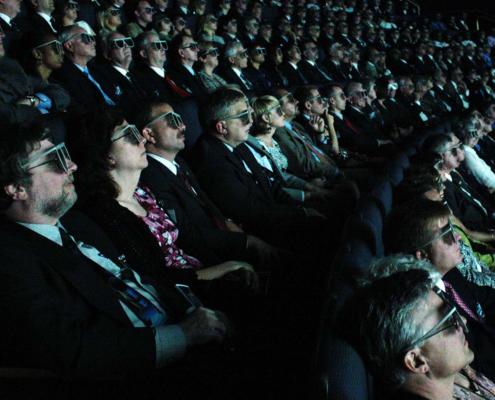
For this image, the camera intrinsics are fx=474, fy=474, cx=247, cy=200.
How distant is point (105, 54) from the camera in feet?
10.4

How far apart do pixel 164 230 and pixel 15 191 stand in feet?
1.84

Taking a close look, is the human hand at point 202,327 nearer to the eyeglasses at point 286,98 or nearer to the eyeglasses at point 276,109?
the eyeglasses at point 276,109

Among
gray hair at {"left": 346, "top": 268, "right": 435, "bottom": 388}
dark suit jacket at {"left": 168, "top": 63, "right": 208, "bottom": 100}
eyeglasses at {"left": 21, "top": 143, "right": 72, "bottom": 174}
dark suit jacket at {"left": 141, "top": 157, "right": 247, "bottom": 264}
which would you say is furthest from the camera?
dark suit jacket at {"left": 168, "top": 63, "right": 208, "bottom": 100}

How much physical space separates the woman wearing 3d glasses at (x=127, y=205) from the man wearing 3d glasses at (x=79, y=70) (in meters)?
1.22

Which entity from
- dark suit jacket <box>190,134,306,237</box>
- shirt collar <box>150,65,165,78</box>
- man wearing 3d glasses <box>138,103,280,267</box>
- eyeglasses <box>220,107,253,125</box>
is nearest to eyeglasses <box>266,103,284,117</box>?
eyeglasses <box>220,107,253,125</box>

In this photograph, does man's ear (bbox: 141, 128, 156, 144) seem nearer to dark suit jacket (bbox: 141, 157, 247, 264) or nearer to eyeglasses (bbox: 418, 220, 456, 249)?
dark suit jacket (bbox: 141, 157, 247, 264)

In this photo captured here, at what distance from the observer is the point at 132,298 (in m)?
1.23

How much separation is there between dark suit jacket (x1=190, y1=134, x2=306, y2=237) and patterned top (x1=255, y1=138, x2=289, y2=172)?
46 centimetres

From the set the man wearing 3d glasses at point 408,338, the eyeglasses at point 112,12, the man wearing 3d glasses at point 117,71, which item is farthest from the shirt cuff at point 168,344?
the eyeglasses at point 112,12

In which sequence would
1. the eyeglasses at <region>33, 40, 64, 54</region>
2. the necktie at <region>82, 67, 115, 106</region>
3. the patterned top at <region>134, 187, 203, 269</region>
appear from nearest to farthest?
the patterned top at <region>134, 187, 203, 269</region> < the eyeglasses at <region>33, 40, 64, 54</region> < the necktie at <region>82, 67, 115, 106</region>

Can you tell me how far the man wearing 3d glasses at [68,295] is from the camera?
38.3 inches

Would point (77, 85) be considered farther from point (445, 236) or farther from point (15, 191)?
point (445, 236)

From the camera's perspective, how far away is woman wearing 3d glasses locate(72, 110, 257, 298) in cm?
142

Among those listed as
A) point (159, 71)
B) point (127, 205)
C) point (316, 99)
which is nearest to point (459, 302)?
point (127, 205)
